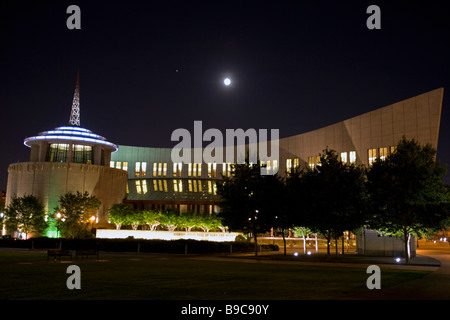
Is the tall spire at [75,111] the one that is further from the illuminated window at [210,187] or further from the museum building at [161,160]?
the illuminated window at [210,187]

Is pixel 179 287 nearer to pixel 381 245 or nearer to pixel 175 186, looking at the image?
pixel 381 245

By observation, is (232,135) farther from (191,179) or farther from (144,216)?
(144,216)

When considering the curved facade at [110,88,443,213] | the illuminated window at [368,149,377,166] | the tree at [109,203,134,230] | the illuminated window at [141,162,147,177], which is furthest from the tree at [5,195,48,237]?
the illuminated window at [368,149,377,166]

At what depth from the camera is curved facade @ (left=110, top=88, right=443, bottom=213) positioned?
55.3 m

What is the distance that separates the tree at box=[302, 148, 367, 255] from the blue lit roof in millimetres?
52675

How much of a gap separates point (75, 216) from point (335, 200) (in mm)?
39205

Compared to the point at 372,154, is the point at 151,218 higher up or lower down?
lower down

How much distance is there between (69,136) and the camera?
7694 cm

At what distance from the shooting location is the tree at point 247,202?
1528 inches

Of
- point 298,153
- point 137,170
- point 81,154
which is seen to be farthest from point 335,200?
point 137,170

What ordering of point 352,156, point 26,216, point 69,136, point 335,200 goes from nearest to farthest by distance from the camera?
point 335,200 < point 26,216 < point 352,156 < point 69,136

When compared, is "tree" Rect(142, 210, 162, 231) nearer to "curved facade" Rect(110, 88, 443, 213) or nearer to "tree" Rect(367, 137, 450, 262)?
"curved facade" Rect(110, 88, 443, 213)

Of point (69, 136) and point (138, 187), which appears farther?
point (138, 187)
